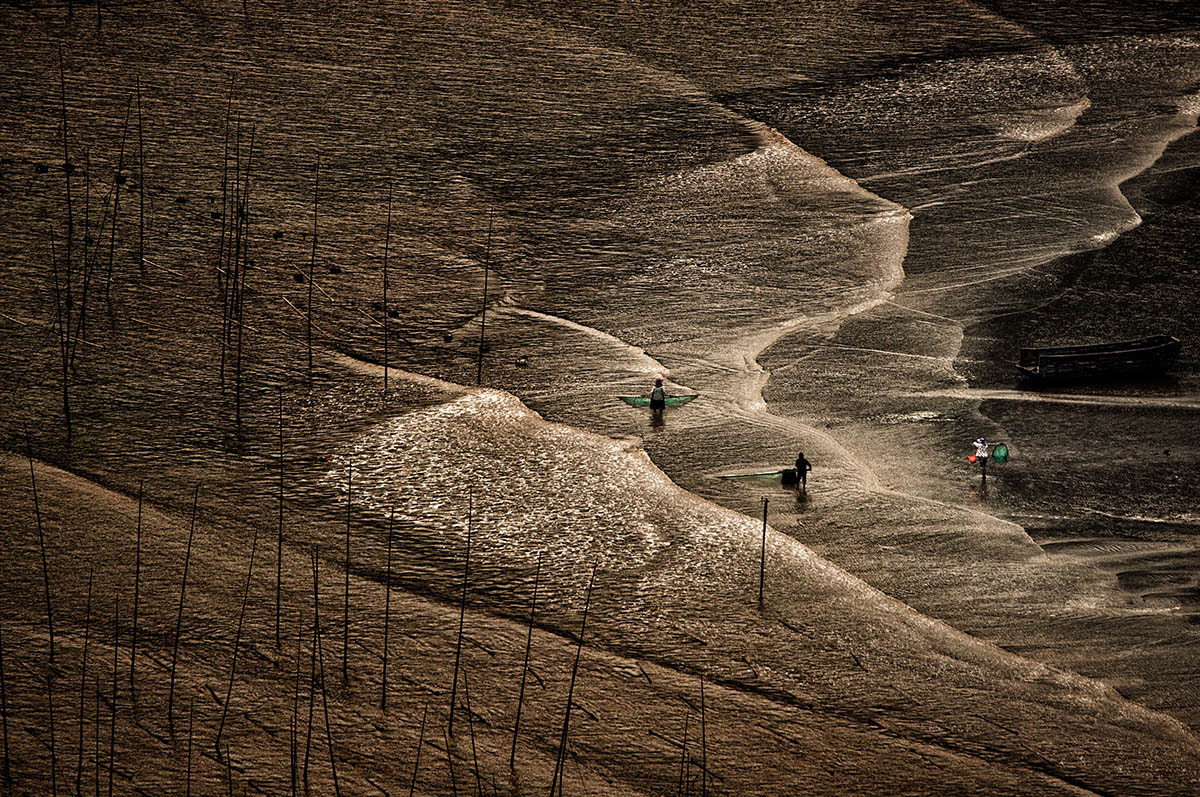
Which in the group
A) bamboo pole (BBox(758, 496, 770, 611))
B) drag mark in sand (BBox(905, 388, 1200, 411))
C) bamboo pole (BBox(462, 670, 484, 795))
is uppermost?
drag mark in sand (BBox(905, 388, 1200, 411))

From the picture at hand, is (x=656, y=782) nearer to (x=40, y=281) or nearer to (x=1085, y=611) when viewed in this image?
(x=1085, y=611)

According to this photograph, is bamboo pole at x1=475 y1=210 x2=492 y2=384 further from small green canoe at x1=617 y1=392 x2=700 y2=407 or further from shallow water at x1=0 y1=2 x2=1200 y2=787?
small green canoe at x1=617 y1=392 x2=700 y2=407

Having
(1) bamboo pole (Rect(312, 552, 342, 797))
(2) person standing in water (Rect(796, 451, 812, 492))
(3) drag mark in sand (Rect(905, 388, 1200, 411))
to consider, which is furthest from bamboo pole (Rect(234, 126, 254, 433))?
(3) drag mark in sand (Rect(905, 388, 1200, 411))

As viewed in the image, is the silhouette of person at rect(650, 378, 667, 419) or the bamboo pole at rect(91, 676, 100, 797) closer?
the bamboo pole at rect(91, 676, 100, 797)

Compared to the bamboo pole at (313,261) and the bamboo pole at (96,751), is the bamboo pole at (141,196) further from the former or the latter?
the bamboo pole at (96,751)

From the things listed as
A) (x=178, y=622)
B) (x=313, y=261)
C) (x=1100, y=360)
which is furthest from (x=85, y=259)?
(x=1100, y=360)

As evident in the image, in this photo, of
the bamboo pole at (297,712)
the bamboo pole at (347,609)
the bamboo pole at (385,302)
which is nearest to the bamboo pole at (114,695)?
the bamboo pole at (297,712)
